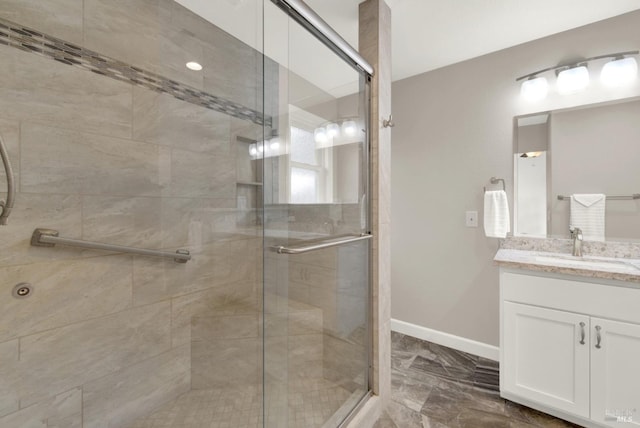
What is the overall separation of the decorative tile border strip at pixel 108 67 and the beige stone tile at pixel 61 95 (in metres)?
0.03

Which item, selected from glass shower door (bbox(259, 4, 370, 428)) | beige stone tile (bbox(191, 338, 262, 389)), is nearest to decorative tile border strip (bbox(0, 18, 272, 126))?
glass shower door (bbox(259, 4, 370, 428))

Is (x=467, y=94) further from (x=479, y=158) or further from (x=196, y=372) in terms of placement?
(x=196, y=372)

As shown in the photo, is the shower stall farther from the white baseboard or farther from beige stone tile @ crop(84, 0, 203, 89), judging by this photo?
the white baseboard

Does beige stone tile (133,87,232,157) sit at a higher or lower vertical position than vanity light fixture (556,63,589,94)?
lower

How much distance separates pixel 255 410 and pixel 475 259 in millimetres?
1811

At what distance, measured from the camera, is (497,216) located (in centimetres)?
195

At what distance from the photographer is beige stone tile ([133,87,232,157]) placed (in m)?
1.43

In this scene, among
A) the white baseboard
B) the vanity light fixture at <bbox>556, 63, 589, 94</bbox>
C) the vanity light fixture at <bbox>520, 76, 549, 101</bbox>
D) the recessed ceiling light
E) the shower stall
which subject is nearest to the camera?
the shower stall

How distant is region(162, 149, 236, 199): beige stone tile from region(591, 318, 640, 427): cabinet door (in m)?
2.05

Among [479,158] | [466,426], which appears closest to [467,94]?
[479,158]

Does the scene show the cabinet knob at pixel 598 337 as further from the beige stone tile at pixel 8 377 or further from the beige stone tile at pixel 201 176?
the beige stone tile at pixel 8 377

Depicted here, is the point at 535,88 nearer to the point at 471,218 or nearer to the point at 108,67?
the point at 471,218

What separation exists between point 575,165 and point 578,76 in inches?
21.4

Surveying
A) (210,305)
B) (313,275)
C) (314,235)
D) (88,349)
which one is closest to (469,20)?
(314,235)
